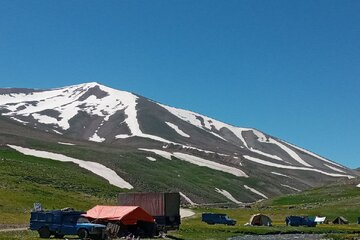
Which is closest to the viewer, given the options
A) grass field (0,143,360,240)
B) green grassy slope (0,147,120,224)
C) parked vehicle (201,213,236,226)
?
grass field (0,143,360,240)

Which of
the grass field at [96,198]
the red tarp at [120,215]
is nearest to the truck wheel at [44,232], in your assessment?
the grass field at [96,198]

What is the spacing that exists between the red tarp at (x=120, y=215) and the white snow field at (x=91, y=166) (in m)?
82.4

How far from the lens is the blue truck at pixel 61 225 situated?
165ft

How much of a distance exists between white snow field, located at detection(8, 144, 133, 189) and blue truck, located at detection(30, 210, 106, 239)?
3483 inches

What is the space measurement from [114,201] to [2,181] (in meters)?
21.8

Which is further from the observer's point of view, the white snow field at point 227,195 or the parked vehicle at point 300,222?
the white snow field at point 227,195

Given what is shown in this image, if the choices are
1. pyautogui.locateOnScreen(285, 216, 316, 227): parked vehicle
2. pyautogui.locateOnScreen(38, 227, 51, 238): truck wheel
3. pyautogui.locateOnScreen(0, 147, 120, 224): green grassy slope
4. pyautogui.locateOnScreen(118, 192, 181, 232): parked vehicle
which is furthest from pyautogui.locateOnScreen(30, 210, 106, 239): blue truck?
pyautogui.locateOnScreen(285, 216, 316, 227): parked vehicle

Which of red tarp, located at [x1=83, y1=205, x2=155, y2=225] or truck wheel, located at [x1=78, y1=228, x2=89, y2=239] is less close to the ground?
red tarp, located at [x1=83, y1=205, x2=155, y2=225]

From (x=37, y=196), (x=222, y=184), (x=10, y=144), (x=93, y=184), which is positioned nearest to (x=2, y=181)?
(x=37, y=196)

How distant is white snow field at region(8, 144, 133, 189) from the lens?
476 feet

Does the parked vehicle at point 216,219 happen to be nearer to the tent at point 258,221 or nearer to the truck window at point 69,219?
the tent at point 258,221

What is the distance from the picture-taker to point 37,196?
309 ft

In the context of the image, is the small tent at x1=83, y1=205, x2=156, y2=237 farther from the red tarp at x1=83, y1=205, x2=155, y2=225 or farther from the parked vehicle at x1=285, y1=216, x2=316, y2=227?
the parked vehicle at x1=285, y1=216, x2=316, y2=227

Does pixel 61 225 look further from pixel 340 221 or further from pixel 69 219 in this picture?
pixel 340 221
